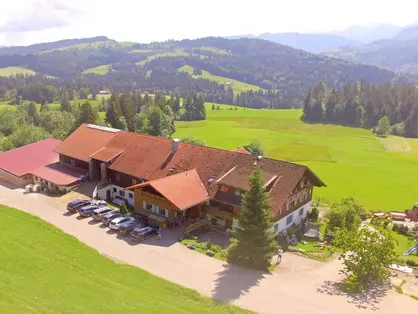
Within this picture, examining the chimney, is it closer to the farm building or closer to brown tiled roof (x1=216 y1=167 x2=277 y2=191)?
the farm building

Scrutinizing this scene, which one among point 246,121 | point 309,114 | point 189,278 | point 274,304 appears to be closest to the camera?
point 274,304

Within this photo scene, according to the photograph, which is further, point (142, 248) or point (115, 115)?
point (115, 115)

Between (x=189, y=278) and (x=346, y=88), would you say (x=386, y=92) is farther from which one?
(x=189, y=278)

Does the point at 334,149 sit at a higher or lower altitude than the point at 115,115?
lower

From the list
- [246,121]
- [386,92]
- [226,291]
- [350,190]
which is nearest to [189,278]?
[226,291]

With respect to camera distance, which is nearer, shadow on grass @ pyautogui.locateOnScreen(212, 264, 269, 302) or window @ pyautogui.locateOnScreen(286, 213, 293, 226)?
shadow on grass @ pyautogui.locateOnScreen(212, 264, 269, 302)

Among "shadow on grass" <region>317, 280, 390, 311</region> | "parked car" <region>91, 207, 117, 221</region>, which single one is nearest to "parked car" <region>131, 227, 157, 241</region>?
"parked car" <region>91, 207, 117, 221</region>

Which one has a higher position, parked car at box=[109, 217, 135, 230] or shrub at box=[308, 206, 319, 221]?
parked car at box=[109, 217, 135, 230]
